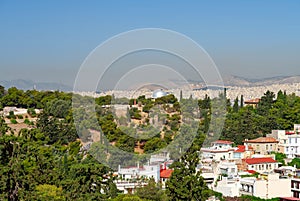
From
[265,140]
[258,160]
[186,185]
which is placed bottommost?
Answer: [186,185]

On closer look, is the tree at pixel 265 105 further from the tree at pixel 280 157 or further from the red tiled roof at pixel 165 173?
the red tiled roof at pixel 165 173

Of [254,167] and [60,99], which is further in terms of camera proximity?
[60,99]

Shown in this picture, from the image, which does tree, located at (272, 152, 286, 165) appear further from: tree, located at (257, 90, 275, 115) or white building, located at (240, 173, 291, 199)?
tree, located at (257, 90, 275, 115)

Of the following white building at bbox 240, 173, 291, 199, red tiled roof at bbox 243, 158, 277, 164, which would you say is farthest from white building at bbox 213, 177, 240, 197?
red tiled roof at bbox 243, 158, 277, 164

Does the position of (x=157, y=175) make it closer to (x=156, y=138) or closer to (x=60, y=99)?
(x=156, y=138)

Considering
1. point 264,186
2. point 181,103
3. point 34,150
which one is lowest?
point 264,186

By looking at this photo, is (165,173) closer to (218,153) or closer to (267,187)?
(267,187)

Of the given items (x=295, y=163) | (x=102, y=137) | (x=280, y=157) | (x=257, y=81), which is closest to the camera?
(x=295, y=163)

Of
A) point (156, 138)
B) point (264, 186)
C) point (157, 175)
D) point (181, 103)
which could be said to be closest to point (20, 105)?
point (181, 103)

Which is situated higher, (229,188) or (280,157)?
(280,157)

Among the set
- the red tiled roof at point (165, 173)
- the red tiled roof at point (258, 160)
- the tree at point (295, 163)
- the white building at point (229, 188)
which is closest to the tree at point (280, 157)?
the tree at point (295, 163)

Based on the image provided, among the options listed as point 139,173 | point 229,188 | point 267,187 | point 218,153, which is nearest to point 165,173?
point 139,173
